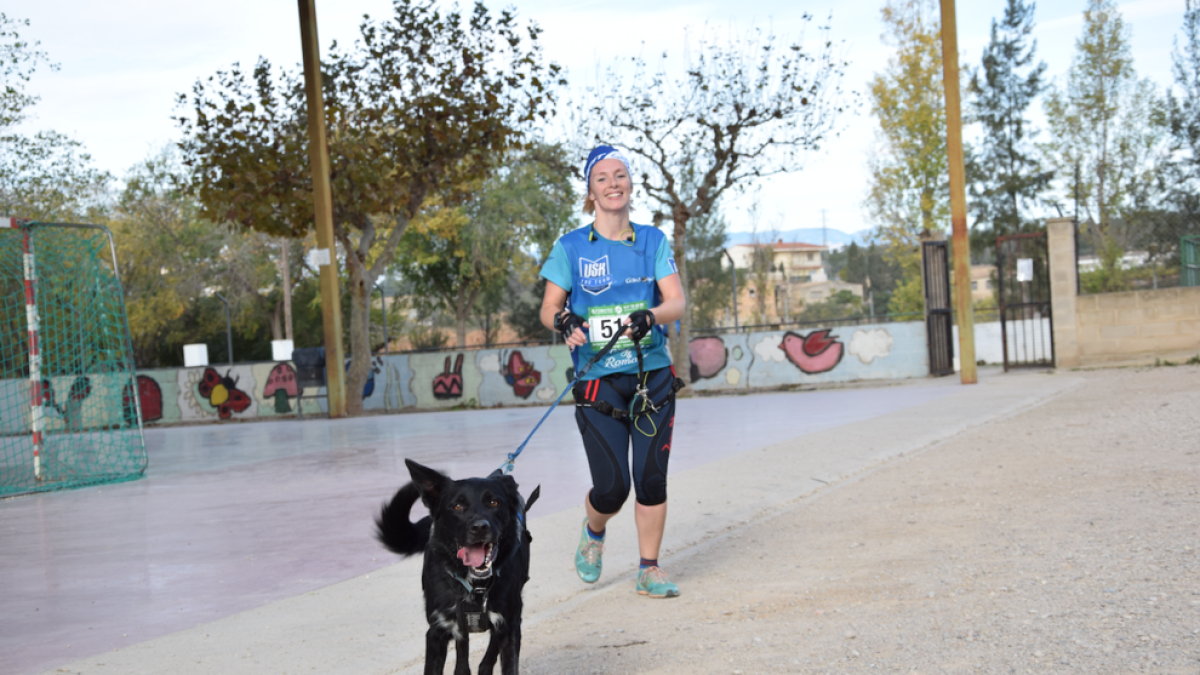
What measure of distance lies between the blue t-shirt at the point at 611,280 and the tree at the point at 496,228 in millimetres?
28691

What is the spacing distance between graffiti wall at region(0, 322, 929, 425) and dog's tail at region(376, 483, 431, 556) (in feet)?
64.3

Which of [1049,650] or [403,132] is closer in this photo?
[1049,650]

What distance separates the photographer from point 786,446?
29.5 feet

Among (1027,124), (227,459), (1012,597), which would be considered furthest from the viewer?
(1027,124)

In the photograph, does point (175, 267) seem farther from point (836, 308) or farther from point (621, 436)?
point (836, 308)

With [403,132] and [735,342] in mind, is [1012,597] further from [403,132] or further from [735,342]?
[735,342]

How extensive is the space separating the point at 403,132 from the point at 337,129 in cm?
183

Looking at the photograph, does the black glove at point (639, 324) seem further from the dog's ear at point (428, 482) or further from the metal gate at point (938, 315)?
the metal gate at point (938, 315)

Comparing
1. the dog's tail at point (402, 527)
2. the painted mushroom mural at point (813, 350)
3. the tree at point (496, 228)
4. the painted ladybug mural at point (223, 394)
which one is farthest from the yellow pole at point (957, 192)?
the painted ladybug mural at point (223, 394)

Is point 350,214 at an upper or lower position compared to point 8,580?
upper

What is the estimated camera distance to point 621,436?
402cm

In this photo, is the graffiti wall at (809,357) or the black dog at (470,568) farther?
the graffiti wall at (809,357)

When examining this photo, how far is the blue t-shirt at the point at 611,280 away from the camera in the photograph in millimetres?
4023

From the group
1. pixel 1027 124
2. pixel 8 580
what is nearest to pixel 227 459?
pixel 8 580
